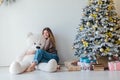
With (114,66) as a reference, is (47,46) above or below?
above

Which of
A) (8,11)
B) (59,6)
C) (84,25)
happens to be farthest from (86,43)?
(8,11)

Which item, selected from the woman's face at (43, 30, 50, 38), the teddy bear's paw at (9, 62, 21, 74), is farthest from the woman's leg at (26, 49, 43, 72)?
the woman's face at (43, 30, 50, 38)

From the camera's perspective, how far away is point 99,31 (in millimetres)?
2859

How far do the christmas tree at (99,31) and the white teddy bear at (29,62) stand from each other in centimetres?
46

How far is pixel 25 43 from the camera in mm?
3365

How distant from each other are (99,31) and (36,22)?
101 cm

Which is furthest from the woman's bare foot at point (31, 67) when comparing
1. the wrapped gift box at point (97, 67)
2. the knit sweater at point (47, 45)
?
the wrapped gift box at point (97, 67)

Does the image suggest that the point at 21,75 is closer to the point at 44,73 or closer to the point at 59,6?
the point at 44,73

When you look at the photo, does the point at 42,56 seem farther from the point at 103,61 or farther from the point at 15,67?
the point at 103,61

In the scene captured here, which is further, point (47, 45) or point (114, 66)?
point (47, 45)

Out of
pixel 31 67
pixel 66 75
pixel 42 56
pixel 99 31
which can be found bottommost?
pixel 66 75

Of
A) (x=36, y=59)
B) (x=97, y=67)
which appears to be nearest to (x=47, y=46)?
(x=36, y=59)

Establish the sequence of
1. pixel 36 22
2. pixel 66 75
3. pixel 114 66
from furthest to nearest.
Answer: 1. pixel 36 22
2. pixel 114 66
3. pixel 66 75

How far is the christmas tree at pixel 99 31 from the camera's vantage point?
9.29 feet
